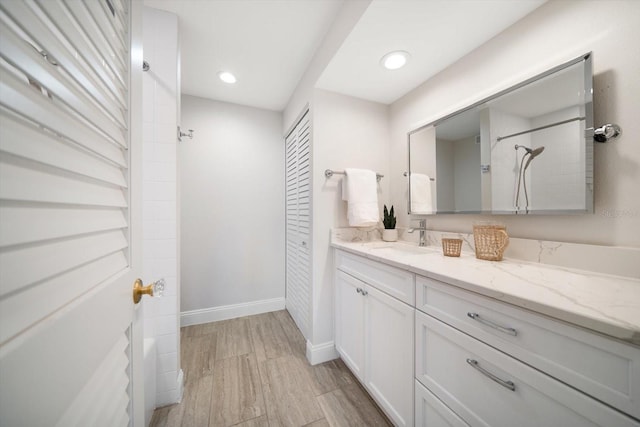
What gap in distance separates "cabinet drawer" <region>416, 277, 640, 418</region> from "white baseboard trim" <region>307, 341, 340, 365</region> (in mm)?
1118

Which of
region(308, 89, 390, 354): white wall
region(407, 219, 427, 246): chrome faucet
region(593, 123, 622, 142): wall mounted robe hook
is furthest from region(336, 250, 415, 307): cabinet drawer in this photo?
region(593, 123, 622, 142): wall mounted robe hook

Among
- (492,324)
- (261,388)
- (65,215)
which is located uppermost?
(65,215)

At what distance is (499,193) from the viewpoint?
3.71ft

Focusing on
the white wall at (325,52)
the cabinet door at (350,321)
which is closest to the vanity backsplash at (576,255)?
the cabinet door at (350,321)

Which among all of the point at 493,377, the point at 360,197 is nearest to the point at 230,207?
the point at 360,197

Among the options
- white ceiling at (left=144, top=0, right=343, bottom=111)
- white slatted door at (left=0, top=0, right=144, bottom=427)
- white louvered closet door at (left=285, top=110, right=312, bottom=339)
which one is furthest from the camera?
white louvered closet door at (left=285, top=110, right=312, bottom=339)

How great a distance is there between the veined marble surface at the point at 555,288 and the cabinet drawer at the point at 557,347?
0.11 ft

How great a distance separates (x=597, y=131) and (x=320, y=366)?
6.33 feet

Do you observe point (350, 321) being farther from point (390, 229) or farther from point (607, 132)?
point (607, 132)

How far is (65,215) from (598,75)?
167 cm

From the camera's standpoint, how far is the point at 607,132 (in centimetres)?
80

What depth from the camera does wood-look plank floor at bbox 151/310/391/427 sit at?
1181 mm

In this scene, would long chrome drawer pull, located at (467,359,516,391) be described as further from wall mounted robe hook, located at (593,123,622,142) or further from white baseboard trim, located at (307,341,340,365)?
white baseboard trim, located at (307,341,340,365)

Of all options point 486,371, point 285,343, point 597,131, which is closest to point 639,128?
point 597,131
